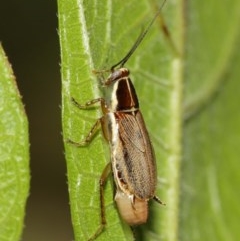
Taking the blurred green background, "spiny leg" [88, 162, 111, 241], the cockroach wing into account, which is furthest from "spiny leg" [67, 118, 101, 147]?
the blurred green background

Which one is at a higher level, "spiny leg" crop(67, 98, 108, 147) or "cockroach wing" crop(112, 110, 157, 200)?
"spiny leg" crop(67, 98, 108, 147)

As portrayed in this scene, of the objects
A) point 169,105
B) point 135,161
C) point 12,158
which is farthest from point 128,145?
point 12,158

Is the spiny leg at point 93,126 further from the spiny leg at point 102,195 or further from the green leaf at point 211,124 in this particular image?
the green leaf at point 211,124

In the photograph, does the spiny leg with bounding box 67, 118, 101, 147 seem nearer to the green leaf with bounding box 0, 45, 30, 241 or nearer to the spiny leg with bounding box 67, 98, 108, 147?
the spiny leg with bounding box 67, 98, 108, 147

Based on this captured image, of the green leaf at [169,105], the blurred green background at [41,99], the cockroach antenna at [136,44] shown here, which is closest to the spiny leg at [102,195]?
the green leaf at [169,105]

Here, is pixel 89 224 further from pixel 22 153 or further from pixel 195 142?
pixel 195 142

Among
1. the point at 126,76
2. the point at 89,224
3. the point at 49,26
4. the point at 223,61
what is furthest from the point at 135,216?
the point at 49,26

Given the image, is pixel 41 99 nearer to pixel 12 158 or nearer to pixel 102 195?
pixel 102 195
